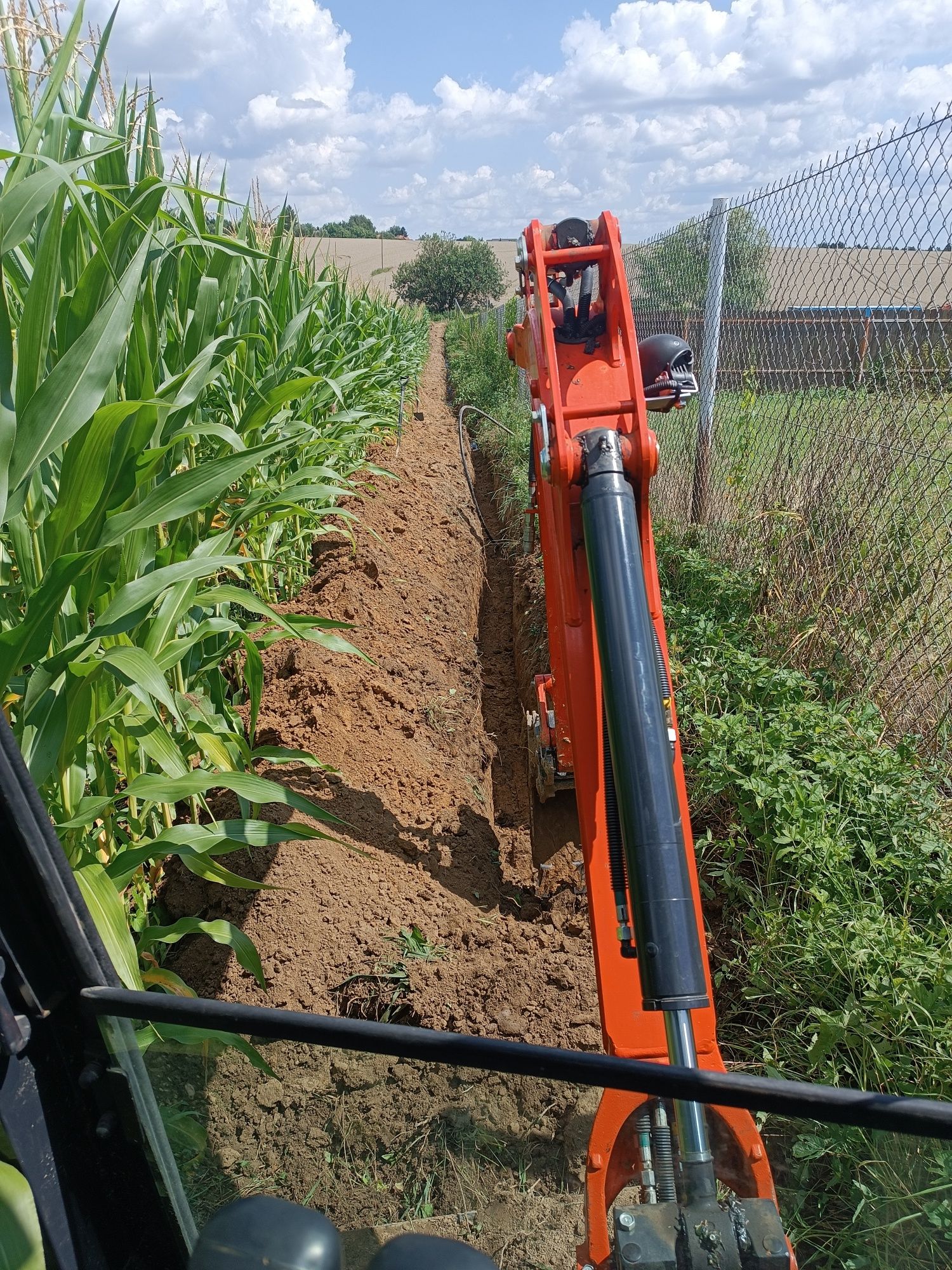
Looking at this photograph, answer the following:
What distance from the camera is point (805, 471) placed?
4.09 m

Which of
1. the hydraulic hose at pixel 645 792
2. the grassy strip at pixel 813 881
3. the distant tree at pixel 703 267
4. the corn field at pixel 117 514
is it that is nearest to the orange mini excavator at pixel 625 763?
the hydraulic hose at pixel 645 792

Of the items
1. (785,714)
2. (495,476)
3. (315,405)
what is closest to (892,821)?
(785,714)

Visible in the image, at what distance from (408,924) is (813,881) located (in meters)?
1.23

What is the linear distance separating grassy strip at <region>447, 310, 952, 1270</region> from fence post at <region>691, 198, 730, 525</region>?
1639 millimetres

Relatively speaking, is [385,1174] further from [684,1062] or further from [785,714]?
[785,714]

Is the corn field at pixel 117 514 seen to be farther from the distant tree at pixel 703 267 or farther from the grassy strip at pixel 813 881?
Answer: the distant tree at pixel 703 267

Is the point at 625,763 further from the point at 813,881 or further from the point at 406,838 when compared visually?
the point at 406,838

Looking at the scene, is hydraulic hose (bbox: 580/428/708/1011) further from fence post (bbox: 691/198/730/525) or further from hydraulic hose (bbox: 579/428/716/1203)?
fence post (bbox: 691/198/730/525)

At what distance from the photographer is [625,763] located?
1.46 m

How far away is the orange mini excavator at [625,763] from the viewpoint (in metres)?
1.03

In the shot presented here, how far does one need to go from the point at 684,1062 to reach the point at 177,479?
1394 mm

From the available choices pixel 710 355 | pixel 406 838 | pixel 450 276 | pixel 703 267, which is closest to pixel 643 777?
pixel 406 838

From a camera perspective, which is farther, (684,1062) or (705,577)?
(705,577)

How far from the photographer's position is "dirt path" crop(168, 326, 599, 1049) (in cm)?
254
